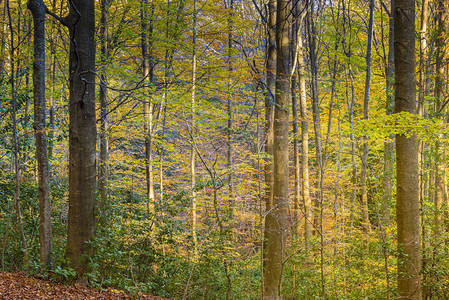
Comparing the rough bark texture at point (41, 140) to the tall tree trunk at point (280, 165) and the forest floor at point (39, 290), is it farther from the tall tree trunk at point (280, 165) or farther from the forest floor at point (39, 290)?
the tall tree trunk at point (280, 165)

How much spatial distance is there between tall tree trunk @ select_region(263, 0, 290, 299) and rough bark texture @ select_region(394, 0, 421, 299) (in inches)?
91.6

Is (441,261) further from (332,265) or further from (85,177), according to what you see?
(85,177)

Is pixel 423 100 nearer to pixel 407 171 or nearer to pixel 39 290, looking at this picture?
pixel 407 171

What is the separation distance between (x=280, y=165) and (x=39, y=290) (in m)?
4.60

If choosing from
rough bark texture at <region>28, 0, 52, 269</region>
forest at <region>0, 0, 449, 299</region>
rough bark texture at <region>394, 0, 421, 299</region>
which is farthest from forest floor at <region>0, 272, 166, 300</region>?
rough bark texture at <region>394, 0, 421, 299</region>

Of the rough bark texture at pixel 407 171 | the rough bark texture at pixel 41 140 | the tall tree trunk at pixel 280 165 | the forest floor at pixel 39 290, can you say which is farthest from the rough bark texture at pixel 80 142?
the rough bark texture at pixel 407 171

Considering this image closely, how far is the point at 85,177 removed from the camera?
159 inches

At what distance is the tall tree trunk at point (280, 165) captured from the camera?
6.20m

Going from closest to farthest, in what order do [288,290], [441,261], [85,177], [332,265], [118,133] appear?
[85,177], [441,261], [332,265], [288,290], [118,133]

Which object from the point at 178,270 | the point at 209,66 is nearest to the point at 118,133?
the point at 209,66

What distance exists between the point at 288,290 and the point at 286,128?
4839mm

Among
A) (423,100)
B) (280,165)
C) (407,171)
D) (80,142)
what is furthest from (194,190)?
(423,100)

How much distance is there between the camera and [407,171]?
410 centimetres

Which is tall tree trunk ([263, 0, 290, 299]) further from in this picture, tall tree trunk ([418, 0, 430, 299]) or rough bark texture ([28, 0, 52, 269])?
rough bark texture ([28, 0, 52, 269])
